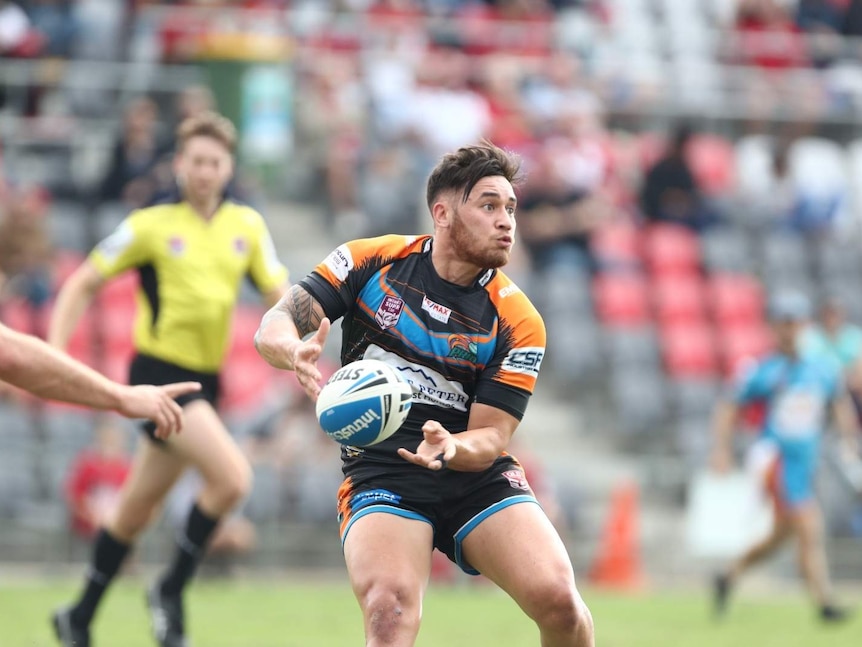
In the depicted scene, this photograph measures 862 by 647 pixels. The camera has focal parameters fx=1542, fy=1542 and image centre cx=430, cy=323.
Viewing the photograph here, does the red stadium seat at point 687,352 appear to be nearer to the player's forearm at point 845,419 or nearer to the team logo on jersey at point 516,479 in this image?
the player's forearm at point 845,419

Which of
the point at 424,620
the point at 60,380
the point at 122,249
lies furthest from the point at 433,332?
the point at 424,620

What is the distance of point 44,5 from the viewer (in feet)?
56.5

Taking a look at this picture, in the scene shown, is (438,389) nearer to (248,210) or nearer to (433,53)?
(248,210)

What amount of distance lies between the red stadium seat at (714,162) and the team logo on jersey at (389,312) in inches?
543

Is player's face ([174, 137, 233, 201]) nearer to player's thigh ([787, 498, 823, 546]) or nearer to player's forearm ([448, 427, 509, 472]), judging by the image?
player's forearm ([448, 427, 509, 472])

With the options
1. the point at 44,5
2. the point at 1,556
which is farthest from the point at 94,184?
the point at 1,556

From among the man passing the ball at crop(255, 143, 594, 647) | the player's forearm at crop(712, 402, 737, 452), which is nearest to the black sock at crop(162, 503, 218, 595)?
the man passing the ball at crop(255, 143, 594, 647)

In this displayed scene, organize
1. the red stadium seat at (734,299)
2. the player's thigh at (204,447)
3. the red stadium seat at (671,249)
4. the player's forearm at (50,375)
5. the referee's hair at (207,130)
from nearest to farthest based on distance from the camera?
the player's forearm at (50,375) < the player's thigh at (204,447) < the referee's hair at (207,130) < the red stadium seat at (734,299) < the red stadium seat at (671,249)

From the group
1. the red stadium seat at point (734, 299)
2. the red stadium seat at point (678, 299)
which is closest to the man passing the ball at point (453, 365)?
the red stadium seat at point (678, 299)

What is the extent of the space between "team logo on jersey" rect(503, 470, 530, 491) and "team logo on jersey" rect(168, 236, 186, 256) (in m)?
3.09

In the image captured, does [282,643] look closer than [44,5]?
Yes

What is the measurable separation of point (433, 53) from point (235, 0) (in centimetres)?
244

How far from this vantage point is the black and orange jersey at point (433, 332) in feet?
20.4

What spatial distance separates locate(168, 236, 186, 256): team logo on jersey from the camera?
28.5ft
